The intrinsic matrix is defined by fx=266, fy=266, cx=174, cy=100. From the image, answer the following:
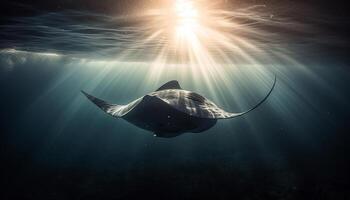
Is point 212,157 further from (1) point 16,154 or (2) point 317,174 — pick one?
(1) point 16,154

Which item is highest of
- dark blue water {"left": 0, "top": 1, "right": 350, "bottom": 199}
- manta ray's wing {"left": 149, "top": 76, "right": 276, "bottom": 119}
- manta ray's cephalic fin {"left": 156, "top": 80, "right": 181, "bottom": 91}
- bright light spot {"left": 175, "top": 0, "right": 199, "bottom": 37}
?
bright light spot {"left": 175, "top": 0, "right": 199, "bottom": 37}

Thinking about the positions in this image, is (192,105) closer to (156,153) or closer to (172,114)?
(172,114)

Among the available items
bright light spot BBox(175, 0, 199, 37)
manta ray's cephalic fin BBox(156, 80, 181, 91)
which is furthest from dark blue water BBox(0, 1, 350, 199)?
manta ray's cephalic fin BBox(156, 80, 181, 91)

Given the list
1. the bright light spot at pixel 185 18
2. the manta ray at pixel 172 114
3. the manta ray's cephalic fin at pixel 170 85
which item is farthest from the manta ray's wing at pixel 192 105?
the bright light spot at pixel 185 18

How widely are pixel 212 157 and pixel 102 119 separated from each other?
22072 millimetres

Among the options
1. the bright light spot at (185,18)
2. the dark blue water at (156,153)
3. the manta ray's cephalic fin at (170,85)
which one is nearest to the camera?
the manta ray's cephalic fin at (170,85)

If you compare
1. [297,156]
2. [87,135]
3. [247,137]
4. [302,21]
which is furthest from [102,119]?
[302,21]

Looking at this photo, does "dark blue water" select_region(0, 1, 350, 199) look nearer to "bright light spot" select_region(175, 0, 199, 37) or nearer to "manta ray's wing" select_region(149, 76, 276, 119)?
"bright light spot" select_region(175, 0, 199, 37)

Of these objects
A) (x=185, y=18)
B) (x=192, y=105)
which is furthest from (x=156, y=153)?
(x=192, y=105)

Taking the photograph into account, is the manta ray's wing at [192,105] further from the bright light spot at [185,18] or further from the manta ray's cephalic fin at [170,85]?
the bright light spot at [185,18]

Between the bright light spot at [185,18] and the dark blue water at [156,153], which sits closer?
the bright light spot at [185,18]

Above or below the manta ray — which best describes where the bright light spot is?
above

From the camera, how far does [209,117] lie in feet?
15.3

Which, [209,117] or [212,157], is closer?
[209,117]
